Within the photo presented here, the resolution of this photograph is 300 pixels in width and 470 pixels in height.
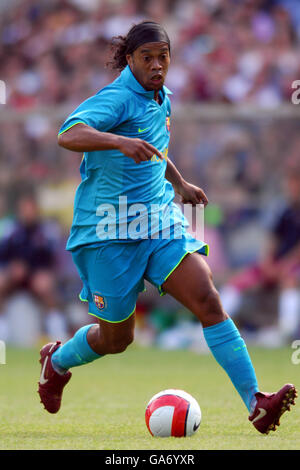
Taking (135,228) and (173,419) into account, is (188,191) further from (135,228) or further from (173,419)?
(173,419)

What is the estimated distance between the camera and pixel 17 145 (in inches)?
507

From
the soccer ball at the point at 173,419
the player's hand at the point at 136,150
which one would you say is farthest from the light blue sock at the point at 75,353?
the player's hand at the point at 136,150

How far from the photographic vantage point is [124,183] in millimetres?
5527

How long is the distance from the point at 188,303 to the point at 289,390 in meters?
0.76

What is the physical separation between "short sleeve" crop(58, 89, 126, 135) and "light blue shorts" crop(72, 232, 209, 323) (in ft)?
2.38

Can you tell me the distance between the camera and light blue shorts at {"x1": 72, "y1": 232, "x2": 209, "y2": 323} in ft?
18.0

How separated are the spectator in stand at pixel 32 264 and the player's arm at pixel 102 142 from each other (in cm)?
728

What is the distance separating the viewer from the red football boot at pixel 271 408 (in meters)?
5.04

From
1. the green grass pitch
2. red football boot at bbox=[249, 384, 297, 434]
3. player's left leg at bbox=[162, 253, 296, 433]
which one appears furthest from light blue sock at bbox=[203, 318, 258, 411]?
the green grass pitch

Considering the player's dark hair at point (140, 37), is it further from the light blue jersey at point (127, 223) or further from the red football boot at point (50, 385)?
the red football boot at point (50, 385)

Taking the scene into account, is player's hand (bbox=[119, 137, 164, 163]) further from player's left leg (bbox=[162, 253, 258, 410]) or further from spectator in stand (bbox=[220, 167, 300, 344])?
spectator in stand (bbox=[220, 167, 300, 344])

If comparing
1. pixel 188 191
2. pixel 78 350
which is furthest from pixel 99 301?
pixel 188 191

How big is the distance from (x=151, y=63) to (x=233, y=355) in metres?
1.78

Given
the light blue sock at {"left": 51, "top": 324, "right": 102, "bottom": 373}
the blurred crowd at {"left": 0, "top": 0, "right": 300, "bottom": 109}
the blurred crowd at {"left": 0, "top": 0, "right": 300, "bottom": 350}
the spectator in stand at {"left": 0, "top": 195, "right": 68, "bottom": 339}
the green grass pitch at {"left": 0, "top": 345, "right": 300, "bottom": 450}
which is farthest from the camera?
the blurred crowd at {"left": 0, "top": 0, "right": 300, "bottom": 109}
